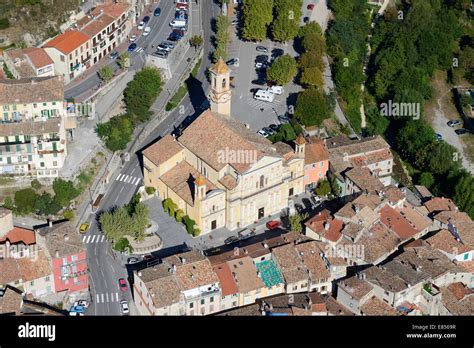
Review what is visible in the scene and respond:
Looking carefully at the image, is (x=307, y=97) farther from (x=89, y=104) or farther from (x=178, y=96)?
(x=89, y=104)

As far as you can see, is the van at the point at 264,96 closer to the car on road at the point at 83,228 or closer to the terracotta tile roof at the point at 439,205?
the terracotta tile roof at the point at 439,205

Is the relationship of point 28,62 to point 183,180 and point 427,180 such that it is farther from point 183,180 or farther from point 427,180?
point 427,180

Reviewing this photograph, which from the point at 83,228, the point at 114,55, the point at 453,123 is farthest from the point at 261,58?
the point at 83,228

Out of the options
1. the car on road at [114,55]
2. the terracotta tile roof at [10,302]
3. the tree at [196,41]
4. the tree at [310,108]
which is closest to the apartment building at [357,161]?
the tree at [310,108]

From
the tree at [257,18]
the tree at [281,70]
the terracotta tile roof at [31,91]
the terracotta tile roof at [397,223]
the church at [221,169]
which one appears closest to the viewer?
the church at [221,169]

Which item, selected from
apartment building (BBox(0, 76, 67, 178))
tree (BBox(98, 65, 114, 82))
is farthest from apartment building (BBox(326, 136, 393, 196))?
apartment building (BBox(0, 76, 67, 178))

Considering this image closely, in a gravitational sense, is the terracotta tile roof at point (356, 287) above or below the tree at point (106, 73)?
below
